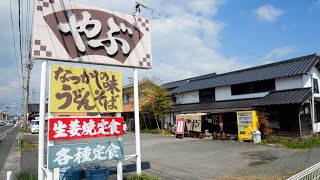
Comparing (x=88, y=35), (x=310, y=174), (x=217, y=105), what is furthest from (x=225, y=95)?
(x=88, y=35)

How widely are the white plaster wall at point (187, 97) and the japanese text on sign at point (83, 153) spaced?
815 inches

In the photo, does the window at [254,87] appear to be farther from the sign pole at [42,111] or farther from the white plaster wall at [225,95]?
the sign pole at [42,111]

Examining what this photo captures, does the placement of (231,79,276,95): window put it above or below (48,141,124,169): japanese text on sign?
above

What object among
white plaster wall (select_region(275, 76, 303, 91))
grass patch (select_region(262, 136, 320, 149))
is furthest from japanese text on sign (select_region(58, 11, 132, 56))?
white plaster wall (select_region(275, 76, 303, 91))

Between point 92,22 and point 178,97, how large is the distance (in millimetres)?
23289

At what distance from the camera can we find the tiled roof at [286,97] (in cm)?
1609

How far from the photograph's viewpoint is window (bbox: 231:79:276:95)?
64.3 ft

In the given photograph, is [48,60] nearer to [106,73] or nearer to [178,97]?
[106,73]

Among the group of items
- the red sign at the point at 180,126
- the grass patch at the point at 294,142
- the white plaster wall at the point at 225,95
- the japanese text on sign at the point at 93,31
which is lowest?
the grass patch at the point at 294,142

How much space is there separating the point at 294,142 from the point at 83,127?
13876 millimetres

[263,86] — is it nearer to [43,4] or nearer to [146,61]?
[146,61]

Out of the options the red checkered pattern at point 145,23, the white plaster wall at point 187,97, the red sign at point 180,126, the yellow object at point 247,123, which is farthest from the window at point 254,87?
the red checkered pattern at point 145,23

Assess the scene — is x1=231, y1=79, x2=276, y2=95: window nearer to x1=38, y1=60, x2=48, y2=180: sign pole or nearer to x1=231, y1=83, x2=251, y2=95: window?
x1=231, y1=83, x2=251, y2=95: window

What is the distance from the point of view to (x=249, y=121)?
17844 millimetres
